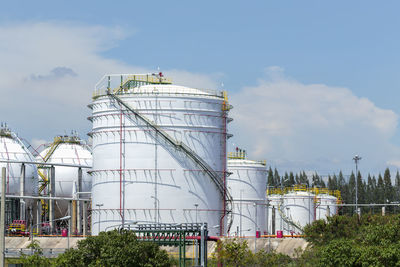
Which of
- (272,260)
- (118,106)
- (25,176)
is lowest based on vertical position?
A: (272,260)

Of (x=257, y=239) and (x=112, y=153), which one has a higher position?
(x=112, y=153)

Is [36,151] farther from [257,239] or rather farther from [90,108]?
[257,239]

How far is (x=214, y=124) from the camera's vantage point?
254ft

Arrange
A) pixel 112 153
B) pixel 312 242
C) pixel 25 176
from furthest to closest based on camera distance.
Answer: pixel 25 176 < pixel 112 153 < pixel 312 242

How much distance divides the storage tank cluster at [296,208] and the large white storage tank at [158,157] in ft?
119

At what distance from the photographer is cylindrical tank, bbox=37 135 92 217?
10325 cm

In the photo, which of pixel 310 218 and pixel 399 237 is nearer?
pixel 399 237

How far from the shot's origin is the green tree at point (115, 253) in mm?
50062

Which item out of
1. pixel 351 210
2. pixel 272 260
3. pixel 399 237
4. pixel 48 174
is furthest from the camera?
pixel 351 210

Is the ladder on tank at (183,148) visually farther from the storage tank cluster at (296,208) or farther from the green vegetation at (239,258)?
the storage tank cluster at (296,208)

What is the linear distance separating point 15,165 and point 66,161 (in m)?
13.7

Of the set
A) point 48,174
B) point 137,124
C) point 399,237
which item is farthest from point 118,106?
point 399,237

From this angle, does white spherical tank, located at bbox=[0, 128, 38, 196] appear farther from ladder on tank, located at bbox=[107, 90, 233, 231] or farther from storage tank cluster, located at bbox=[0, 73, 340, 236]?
ladder on tank, located at bbox=[107, 90, 233, 231]

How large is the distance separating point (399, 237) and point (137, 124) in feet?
102
